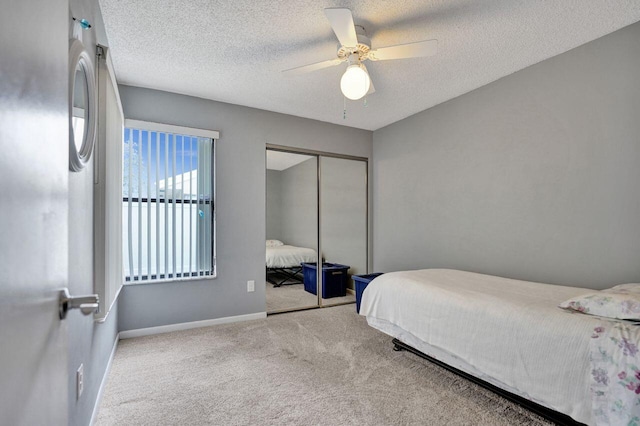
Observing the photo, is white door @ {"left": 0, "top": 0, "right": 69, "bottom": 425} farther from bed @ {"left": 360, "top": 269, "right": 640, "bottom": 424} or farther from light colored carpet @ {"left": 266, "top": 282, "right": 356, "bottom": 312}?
light colored carpet @ {"left": 266, "top": 282, "right": 356, "bottom": 312}

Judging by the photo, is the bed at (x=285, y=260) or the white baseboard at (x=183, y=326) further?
the bed at (x=285, y=260)

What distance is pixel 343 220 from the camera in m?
4.57

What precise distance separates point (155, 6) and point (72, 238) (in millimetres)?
1574

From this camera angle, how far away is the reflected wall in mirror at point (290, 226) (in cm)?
403

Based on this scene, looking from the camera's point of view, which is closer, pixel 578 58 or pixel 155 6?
pixel 155 6

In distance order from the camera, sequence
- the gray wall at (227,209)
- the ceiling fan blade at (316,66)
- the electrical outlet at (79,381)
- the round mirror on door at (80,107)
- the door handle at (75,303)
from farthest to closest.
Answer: the gray wall at (227,209)
the ceiling fan blade at (316,66)
the electrical outlet at (79,381)
the round mirror on door at (80,107)
the door handle at (75,303)

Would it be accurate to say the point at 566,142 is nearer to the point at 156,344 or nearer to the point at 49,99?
the point at 49,99

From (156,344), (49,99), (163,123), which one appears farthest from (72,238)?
(163,123)

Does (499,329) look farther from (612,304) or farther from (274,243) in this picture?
(274,243)

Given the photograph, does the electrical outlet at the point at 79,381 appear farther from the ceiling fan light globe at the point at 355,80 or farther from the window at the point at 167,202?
the ceiling fan light globe at the point at 355,80

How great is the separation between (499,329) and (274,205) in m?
2.77

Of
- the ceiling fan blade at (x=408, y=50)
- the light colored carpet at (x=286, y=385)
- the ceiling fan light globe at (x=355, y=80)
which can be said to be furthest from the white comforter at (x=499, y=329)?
the ceiling fan blade at (x=408, y=50)

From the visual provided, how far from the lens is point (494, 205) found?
316 centimetres

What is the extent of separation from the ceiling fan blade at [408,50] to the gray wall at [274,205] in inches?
81.0
